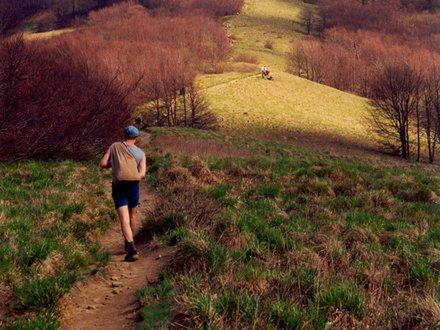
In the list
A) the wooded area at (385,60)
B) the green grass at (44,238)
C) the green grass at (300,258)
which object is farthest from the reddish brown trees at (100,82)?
the wooded area at (385,60)

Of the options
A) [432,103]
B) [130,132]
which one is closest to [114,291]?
[130,132]

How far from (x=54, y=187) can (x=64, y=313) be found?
20.3 feet

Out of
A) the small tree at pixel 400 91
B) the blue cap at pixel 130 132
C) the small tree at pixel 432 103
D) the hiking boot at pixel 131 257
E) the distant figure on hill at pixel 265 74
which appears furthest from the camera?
the distant figure on hill at pixel 265 74

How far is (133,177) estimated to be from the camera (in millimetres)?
7516

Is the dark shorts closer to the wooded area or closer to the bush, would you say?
the bush

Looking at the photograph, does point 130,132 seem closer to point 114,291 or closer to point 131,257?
point 131,257

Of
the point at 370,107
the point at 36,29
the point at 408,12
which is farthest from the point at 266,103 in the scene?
the point at 408,12

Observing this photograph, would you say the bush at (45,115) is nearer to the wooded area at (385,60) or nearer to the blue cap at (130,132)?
the blue cap at (130,132)

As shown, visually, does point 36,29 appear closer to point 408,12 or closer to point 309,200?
point 408,12

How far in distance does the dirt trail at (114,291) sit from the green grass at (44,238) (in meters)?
0.20

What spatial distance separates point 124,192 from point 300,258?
332cm

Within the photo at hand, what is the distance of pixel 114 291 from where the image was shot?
610cm

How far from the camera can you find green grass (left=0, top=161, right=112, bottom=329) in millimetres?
5105

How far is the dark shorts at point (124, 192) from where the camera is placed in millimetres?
7562
